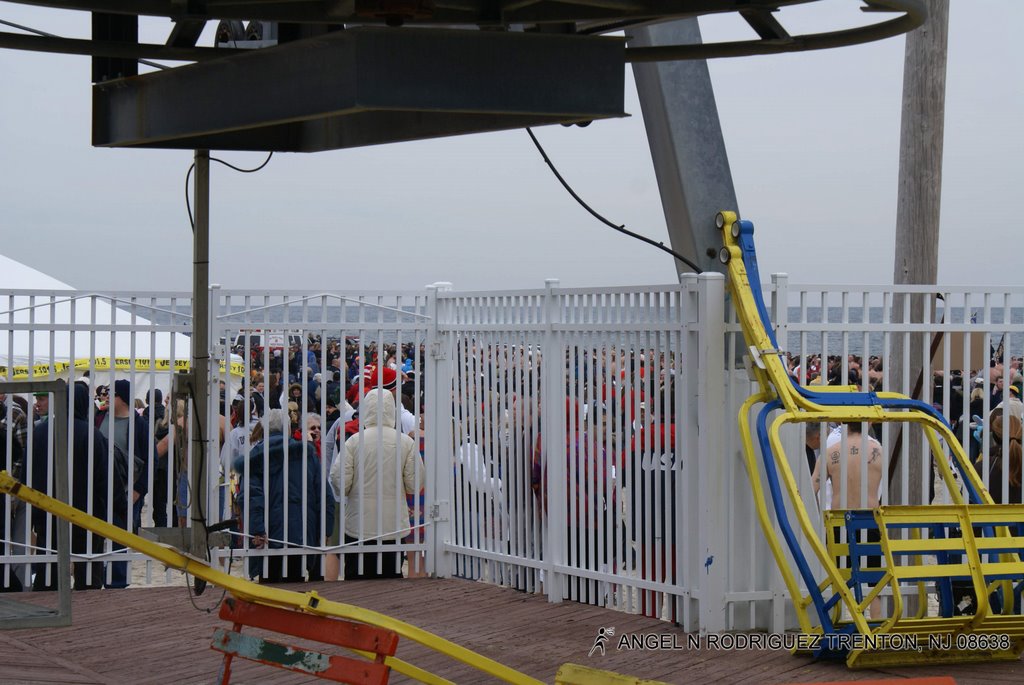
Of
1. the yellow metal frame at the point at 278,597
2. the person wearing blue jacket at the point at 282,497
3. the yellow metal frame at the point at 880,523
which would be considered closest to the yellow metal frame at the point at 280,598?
the yellow metal frame at the point at 278,597

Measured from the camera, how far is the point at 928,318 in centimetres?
928

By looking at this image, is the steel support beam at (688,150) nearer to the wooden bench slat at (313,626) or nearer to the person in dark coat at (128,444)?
the wooden bench slat at (313,626)

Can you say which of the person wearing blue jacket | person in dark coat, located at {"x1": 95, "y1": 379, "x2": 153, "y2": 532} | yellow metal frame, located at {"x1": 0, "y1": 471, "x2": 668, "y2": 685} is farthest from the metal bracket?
yellow metal frame, located at {"x1": 0, "y1": 471, "x2": 668, "y2": 685}

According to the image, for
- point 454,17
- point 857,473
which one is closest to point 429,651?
point 857,473

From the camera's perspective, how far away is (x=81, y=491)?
35.2 feet

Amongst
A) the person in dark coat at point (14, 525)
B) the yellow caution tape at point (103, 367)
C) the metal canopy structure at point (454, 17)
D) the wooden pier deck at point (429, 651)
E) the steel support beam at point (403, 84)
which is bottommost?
the wooden pier deck at point (429, 651)

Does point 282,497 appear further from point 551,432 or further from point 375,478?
point 551,432

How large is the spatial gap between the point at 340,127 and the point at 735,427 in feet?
11.1

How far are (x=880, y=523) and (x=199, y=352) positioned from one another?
152 inches

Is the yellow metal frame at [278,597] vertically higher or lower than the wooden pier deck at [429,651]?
higher

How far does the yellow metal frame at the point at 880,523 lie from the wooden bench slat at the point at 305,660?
109 inches

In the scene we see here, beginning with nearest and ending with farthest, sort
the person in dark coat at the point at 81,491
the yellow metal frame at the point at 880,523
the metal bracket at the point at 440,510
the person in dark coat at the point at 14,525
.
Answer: the yellow metal frame at the point at 880,523
the person in dark coat at the point at 14,525
the person in dark coat at the point at 81,491
the metal bracket at the point at 440,510

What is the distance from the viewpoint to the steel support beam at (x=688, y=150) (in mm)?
8961

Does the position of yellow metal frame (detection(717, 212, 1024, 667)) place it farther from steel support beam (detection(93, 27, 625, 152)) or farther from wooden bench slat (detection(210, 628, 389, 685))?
steel support beam (detection(93, 27, 625, 152))
